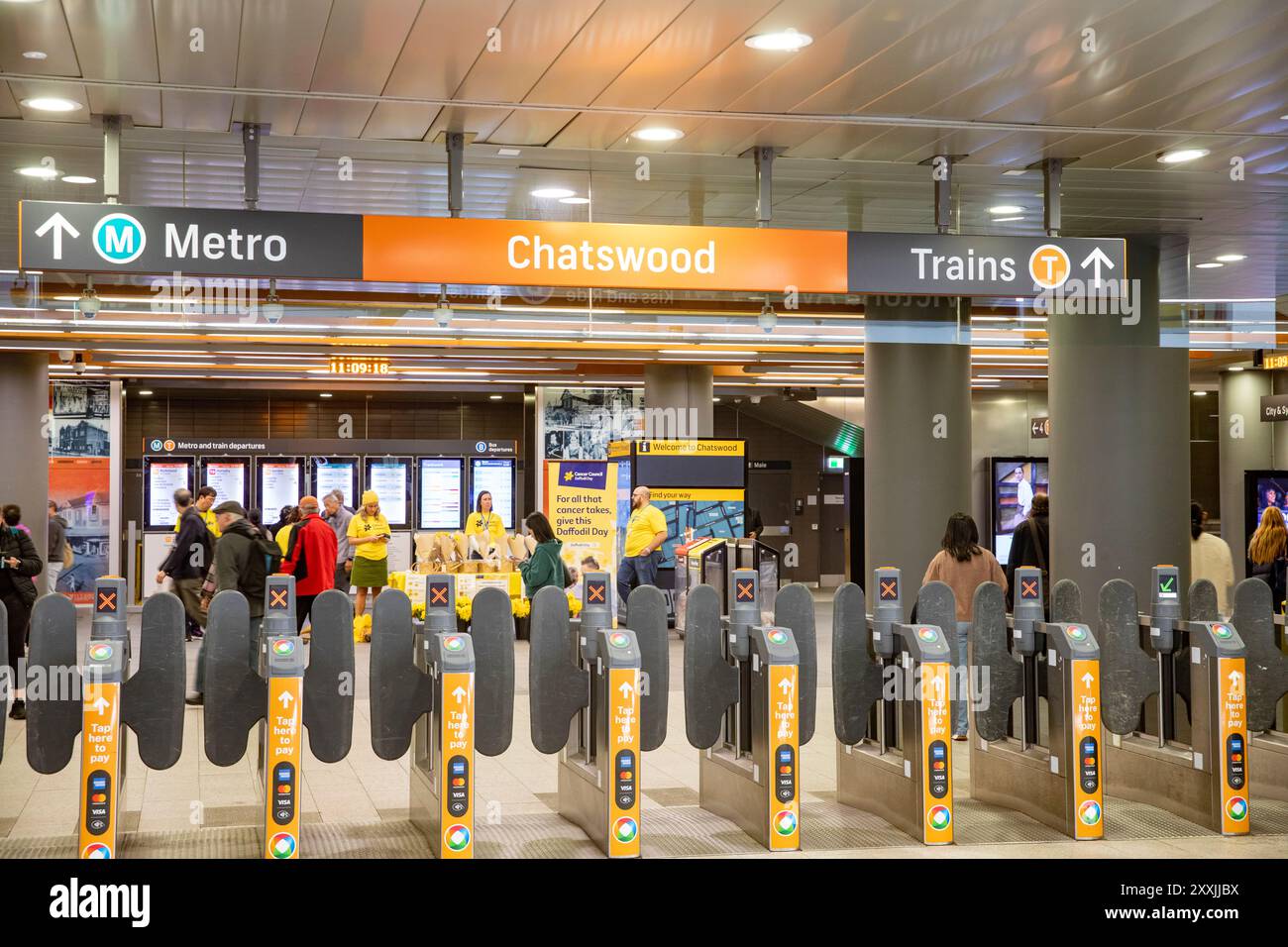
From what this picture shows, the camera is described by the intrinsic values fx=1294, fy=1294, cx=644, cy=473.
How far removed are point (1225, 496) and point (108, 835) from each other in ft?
53.0

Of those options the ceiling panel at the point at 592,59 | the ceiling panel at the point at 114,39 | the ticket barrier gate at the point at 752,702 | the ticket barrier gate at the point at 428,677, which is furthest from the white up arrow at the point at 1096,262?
the ceiling panel at the point at 114,39

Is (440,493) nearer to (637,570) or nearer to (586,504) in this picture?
(586,504)

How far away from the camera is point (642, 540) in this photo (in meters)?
12.3

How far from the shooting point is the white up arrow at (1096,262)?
6363 millimetres

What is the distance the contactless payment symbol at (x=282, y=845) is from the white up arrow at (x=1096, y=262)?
4480 mm

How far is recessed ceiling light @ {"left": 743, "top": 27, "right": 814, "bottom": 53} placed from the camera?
5.02m

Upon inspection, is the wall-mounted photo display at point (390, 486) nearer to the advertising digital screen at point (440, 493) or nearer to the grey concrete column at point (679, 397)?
the advertising digital screen at point (440, 493)

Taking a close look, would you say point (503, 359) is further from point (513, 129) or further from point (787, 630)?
point (787, 630)

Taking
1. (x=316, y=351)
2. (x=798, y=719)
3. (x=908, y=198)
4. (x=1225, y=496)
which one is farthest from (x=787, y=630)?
(x=1225, y=496)

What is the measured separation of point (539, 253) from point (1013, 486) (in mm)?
12493

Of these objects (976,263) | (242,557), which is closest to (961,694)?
(976,263)

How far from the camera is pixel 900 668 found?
5.47 metres

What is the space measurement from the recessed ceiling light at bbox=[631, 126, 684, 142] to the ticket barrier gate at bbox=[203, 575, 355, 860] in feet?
8.83
